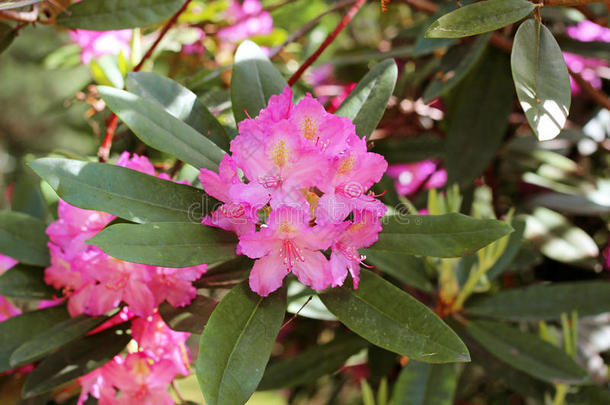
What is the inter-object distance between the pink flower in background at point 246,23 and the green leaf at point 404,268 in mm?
752

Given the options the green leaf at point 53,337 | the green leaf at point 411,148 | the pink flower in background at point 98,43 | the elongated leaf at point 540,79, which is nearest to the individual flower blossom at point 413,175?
the green leaf at point 411,148

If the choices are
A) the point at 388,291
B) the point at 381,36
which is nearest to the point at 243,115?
the point at 388,291

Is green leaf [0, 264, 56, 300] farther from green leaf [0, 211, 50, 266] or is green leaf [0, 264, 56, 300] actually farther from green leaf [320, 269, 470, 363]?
green leaf [320, 269, 470, 363]

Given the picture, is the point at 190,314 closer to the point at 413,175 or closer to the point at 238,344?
the point at 238,344

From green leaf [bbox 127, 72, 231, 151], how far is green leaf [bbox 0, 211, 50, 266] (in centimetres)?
26

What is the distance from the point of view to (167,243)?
564 millimetres

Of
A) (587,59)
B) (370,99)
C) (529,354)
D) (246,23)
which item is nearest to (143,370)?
(370,99)

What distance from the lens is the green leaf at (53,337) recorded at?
2.19 feet

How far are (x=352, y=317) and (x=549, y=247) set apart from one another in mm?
768

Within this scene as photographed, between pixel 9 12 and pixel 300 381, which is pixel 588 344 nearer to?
pixel 300 381

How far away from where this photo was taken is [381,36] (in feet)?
6.12

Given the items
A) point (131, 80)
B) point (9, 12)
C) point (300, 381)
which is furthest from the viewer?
point (300, 381)

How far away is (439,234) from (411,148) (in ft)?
2.44

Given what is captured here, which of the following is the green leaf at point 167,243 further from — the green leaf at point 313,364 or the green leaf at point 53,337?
the green leaf at point 313,364
